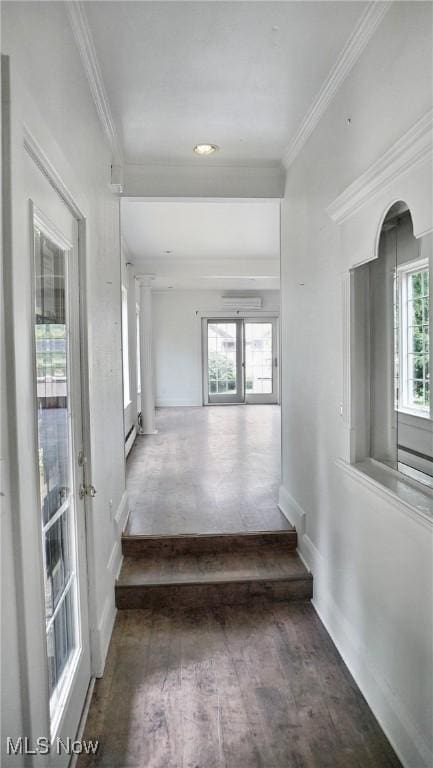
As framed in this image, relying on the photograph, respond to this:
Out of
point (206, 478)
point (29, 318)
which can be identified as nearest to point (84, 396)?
point (29, 318)

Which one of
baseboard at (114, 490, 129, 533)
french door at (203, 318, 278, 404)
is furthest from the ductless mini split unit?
baseboard at (114, 490, 129, 533)

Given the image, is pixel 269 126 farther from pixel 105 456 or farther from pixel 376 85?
pixel 105 456

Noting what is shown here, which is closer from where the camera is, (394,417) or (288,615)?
(394,417)

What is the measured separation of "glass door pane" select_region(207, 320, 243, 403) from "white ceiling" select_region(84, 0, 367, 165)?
23.0 ft

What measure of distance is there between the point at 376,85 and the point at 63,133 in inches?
48.8

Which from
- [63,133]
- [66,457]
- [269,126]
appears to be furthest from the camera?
[269,126]

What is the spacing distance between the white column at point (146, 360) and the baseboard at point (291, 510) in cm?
385

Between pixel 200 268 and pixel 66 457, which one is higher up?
pixel 200 268

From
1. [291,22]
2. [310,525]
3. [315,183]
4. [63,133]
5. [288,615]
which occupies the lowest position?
[288,615]

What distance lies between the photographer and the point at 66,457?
6.02 feet

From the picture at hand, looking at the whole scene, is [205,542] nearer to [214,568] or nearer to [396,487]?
[214,568]

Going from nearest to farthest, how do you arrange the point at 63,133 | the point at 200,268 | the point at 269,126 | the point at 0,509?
the point at 0,509
the point at 63,133
the point at 269,126
the point at 200,268

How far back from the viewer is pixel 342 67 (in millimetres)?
2139

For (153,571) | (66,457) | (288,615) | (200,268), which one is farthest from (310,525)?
(200,268)
